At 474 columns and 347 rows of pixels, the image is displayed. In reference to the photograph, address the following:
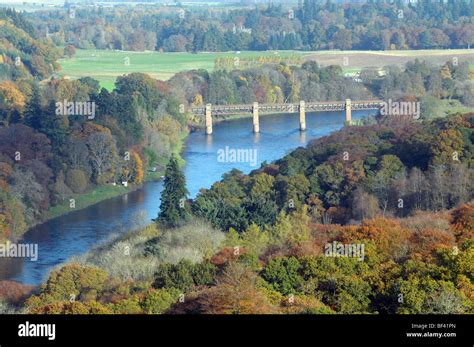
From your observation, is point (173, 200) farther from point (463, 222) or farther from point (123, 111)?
point (123, 111)

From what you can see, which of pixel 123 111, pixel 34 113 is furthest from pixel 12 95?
pixel 123 111

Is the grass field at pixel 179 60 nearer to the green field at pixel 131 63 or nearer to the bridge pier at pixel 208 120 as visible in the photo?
the green field at pixel 131 63

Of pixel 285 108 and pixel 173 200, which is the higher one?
pixel 173 200

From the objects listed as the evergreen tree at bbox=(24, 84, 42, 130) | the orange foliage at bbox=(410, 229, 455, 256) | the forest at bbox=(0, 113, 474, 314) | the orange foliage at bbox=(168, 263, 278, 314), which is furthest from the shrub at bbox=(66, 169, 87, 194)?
the orange foliage at bbox=(168, 263, 278, 314)

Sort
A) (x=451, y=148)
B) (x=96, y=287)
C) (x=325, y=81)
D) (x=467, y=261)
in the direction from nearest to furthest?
1. (x=467, y=261)
2. (x=96, y=287)
3. (x=451, y=148)
4. (x=325, y=81)
